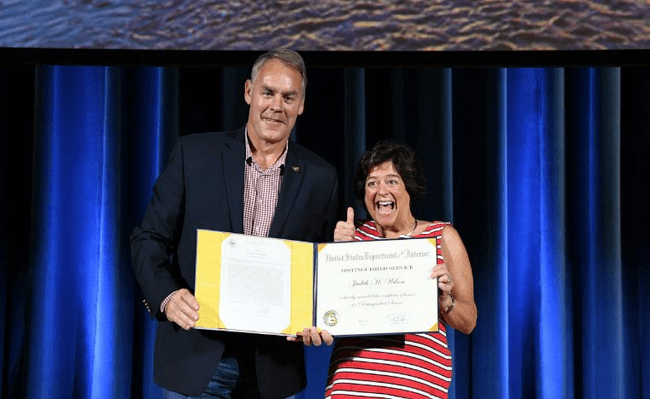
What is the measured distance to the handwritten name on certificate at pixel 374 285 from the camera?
1517 millimetres

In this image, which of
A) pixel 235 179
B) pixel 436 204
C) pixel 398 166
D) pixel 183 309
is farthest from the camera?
pixel 436 204

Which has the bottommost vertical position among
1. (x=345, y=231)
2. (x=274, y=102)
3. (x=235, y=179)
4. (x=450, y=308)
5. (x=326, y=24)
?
(x=450, y=308)

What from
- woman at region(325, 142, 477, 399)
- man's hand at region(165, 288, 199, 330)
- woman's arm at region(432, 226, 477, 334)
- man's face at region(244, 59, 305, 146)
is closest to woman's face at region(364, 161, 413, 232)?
woman at region(325, 142, 477, 399)

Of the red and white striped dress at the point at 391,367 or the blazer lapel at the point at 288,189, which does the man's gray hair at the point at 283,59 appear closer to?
the blazer lapel at the point at 288,189

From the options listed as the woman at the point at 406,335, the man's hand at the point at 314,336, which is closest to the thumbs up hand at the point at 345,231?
the woman at the point at 406,335

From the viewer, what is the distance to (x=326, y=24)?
205 centimetres

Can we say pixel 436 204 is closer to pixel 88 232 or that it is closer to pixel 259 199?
pixel 259 199

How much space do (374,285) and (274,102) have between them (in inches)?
16.6

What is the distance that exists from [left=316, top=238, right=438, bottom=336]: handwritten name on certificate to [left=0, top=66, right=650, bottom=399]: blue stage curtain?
37.5 inches

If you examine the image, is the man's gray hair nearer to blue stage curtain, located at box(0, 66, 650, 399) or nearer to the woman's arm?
the woman's arm

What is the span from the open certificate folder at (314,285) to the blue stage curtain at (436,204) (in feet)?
3.13

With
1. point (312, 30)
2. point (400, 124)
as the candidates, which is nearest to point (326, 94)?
point (400, 124)

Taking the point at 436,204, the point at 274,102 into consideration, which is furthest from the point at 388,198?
the point at 436,204

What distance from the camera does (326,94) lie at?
2545 millimetres
